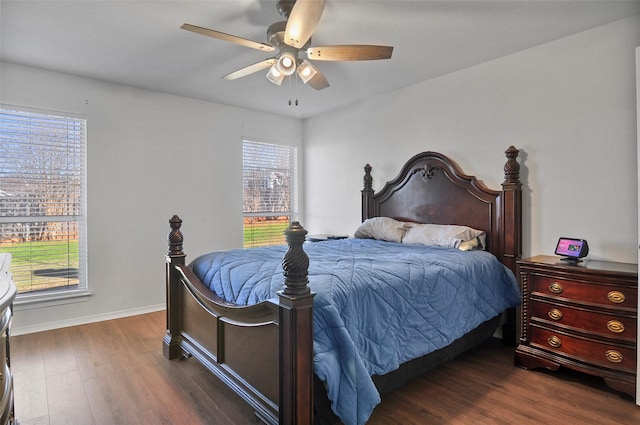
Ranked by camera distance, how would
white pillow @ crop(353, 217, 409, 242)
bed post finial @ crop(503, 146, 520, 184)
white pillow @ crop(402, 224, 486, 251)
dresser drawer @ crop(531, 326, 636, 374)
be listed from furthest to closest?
white pillow @ crop(353, 217, 409, 242) < white pillow @ crop(402, 224, 486, 251) < bed post finial @ crop(503, 146, 520, 184) < dresser drawer @ crop(531, 326, 636, 374)

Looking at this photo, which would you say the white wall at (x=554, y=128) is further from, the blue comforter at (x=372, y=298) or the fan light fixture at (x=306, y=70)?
the fan light fixture at (x=306, y=70)

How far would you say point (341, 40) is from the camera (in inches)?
109

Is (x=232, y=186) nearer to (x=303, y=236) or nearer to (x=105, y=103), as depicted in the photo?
(x=105, y=103)

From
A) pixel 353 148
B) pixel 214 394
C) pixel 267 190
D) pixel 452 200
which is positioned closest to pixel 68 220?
pixel 267 190

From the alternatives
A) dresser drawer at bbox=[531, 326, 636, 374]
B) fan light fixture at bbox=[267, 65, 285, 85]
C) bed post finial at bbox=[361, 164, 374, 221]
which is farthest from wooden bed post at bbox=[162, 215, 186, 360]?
dresser drawer at bbox=[531, 326, 636, 374]

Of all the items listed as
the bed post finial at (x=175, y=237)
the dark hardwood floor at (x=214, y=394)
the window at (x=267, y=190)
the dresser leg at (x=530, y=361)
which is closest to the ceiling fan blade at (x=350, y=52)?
the bed post finial at (x=175, y=237)

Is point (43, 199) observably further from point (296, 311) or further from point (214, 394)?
point (296, 311)

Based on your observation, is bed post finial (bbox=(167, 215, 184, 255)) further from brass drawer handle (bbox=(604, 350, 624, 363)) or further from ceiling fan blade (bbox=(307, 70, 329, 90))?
brass drawer handle (bbox=(604, 350, 624, 363))

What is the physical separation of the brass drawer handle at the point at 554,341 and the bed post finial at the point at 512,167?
4.03 feet

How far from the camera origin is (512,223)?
300cm

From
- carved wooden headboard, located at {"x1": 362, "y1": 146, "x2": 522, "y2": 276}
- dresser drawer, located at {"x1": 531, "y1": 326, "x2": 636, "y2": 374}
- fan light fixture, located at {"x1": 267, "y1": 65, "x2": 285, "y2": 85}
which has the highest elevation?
fan light fixture, located at {"x1": 267, "y1": 65, "x2": 285, "y2": 85}

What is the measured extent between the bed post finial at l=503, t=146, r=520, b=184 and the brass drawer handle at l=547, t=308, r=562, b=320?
41.9 inches

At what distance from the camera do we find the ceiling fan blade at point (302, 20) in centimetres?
183

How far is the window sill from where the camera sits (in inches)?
129
